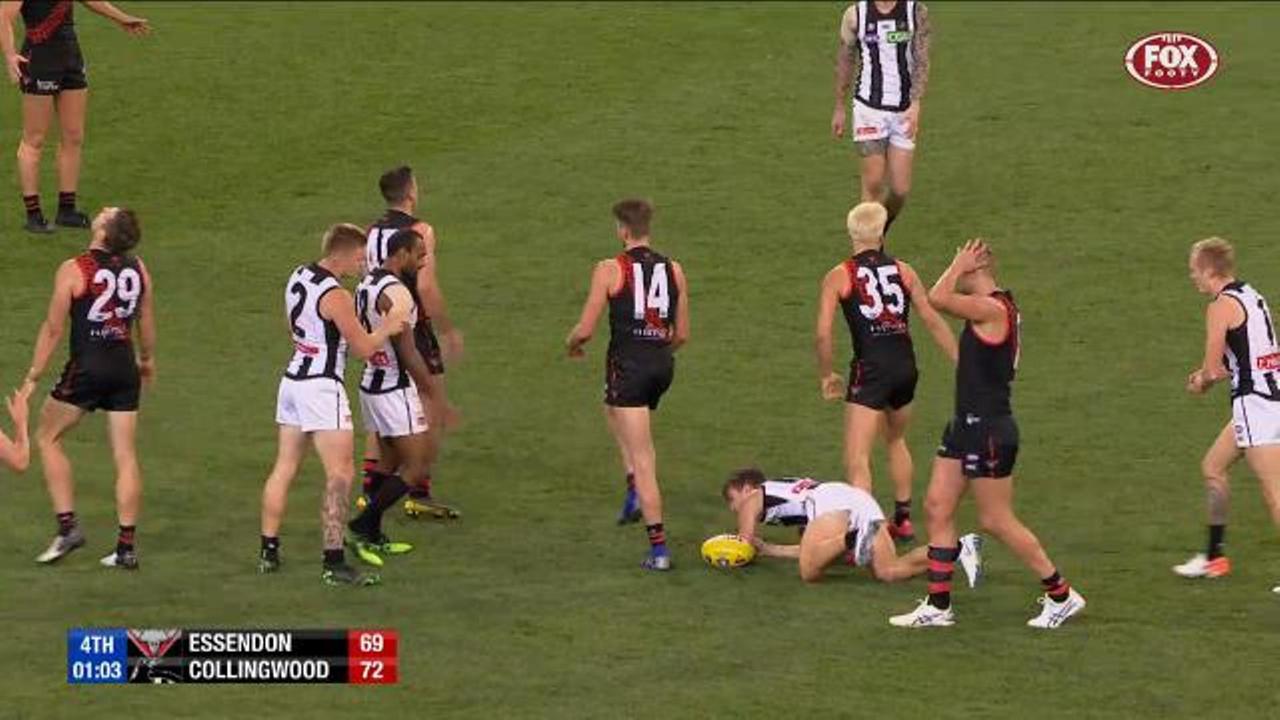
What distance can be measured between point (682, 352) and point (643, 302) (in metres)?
5.18

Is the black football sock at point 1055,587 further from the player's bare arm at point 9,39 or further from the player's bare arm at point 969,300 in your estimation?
the player's bare arm at point 9,39

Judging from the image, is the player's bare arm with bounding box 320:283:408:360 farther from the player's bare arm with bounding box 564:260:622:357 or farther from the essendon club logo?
the essendon club logo

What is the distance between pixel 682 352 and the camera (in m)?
23.6

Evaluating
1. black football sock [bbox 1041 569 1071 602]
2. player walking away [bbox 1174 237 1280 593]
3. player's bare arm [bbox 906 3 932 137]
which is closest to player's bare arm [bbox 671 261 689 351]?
black football sock [bbox 1041 569 1071 602]

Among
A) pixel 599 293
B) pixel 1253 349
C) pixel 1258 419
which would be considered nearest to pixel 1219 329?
pixel 1253 349

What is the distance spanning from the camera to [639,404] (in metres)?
18.6

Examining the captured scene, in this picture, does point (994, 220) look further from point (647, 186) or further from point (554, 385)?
point (554, 385)

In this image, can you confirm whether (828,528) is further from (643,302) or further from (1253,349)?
(1253,349)

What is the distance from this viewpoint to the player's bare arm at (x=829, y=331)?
1822cm

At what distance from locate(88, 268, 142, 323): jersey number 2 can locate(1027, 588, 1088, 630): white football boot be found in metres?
6.13

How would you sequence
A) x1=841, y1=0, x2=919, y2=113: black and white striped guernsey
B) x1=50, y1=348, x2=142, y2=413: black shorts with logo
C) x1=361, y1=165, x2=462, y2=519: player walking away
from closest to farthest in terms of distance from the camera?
1. x1=50, y1=348, x2=142, y2=413: black shorts with logo
2. x1=361, y1=165, x2=462, y2=519: player walking away
3. x1=841, y1=0, x2=919, y2=113: black and white striped guernsey

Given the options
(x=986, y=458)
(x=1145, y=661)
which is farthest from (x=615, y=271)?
(x=1145, y=661)

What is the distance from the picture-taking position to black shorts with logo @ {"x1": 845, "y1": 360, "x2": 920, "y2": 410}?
18.7 m

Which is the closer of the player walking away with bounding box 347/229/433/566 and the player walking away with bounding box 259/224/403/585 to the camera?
the player walking away with bounding box 259/224/403/585
